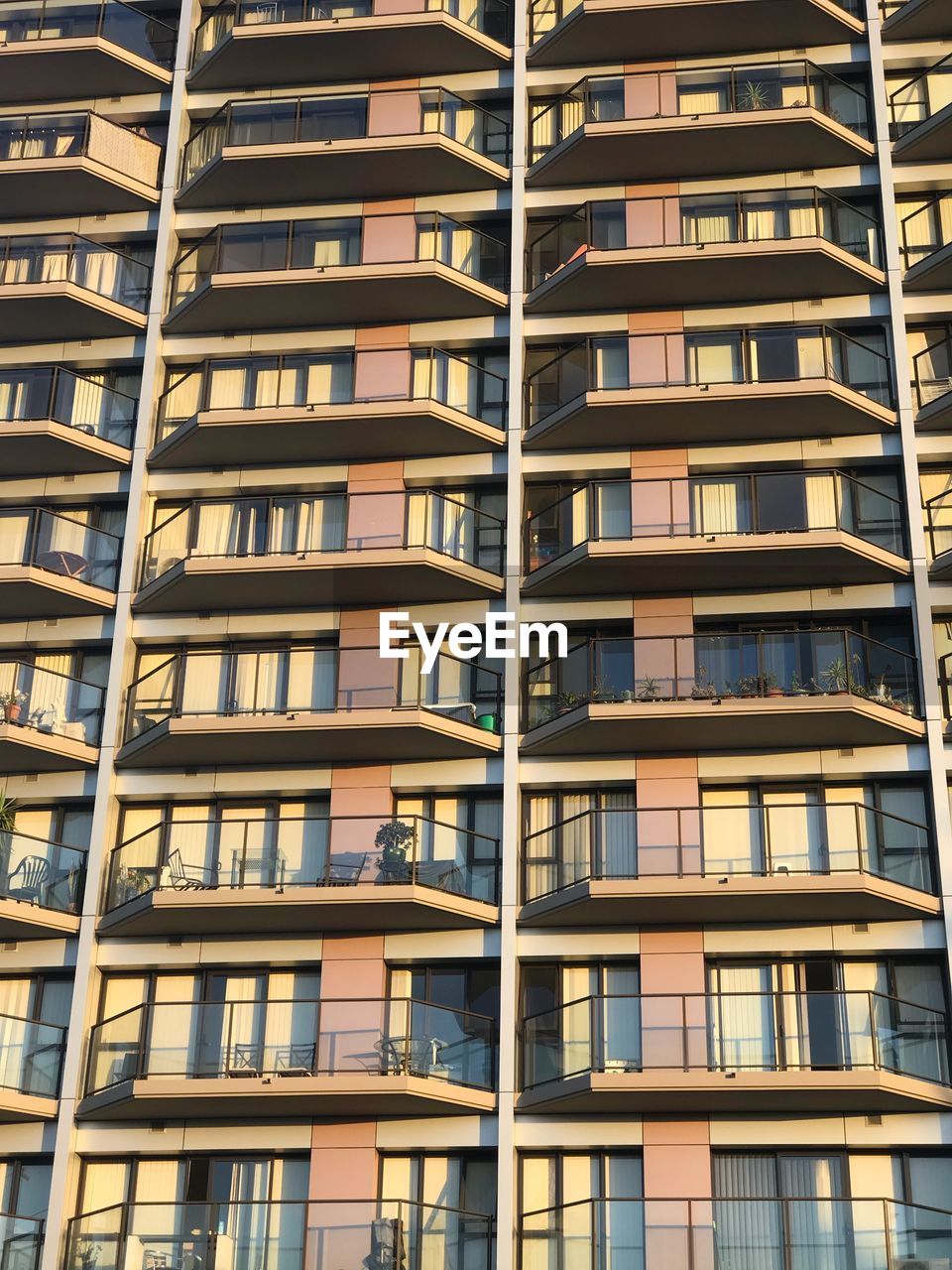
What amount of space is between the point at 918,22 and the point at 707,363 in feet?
28.0

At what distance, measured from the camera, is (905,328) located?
3781 cm

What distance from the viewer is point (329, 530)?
3784 cm

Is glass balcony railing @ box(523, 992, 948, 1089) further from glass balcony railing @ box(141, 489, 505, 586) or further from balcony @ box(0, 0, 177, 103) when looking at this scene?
balcony @ box(0, 0, 177, 103)

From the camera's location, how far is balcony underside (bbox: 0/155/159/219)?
40.6m

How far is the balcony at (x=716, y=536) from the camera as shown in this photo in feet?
115

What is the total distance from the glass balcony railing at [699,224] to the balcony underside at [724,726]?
33.0ft

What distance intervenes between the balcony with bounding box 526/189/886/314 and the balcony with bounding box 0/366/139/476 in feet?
28.2

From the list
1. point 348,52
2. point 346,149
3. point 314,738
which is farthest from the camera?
point 348,52

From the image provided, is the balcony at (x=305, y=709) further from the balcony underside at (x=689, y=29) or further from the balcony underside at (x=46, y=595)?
the balcony underside at (x=689, y=29)

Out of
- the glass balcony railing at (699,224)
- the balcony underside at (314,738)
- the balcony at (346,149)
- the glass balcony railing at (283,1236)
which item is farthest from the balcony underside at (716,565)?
the glass balcony railing at (283,1236)

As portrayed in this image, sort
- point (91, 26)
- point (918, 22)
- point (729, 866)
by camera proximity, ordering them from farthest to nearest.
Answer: point (91, 26), point (918, 22), point (729, 866)

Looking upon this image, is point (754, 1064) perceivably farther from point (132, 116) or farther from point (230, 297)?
point (132, 116)

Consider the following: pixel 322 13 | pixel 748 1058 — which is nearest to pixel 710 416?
pixel 748 1058

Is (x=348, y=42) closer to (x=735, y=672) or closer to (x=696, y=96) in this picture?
(x=696, y=96)
